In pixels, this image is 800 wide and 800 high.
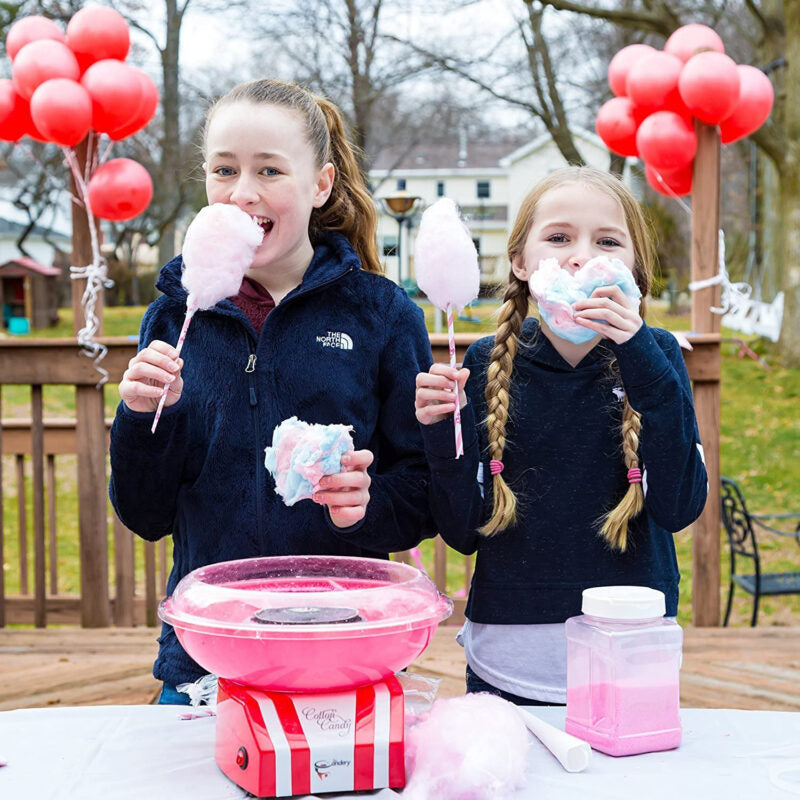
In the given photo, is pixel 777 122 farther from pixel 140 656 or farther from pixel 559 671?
pixel 559 671

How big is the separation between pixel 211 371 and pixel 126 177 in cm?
279

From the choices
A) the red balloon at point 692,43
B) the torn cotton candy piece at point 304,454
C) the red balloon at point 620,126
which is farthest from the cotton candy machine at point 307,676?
the red balloon at point 620,126

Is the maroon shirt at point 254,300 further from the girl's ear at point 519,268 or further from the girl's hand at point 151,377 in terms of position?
the girl's ear at point 519,268

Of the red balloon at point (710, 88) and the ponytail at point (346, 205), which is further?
the red balloon at point (710, 88)

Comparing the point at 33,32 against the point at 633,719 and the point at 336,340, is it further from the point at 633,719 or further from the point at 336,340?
the point at 633,719

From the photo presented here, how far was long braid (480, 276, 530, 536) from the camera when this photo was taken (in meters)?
1.55

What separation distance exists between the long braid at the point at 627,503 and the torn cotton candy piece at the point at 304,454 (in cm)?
51

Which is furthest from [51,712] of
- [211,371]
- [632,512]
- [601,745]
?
[632,512]

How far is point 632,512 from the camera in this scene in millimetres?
1545

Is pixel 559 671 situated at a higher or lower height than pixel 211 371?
lower

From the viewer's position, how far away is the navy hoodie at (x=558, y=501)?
1.54 meters

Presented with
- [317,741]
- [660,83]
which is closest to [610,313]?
[317,741]

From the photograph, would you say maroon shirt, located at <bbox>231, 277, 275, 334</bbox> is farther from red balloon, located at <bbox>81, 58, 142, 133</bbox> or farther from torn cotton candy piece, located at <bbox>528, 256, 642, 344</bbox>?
red balloon, located at <bbox>81, 58, 142, 133</bbox>

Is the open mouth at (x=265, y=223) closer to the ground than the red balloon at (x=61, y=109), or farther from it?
closer to the ground
